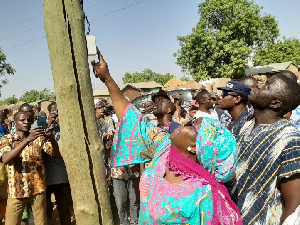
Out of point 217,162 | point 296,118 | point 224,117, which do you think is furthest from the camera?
point 224,117

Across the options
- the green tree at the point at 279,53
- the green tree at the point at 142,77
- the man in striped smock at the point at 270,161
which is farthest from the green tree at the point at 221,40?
the green tree at the point at 142,77

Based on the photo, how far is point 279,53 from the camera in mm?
48938

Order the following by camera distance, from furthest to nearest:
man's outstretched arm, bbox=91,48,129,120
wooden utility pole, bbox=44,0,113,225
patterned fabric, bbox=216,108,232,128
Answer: patterned fabric, bbox=216,108,232,128, man's outstretched arm, bbox=91,48,129,120, wooden utility pole, bbox=44,0,113,225

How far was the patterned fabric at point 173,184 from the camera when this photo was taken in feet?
5.60

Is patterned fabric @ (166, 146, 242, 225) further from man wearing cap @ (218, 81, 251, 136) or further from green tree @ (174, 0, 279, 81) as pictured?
green tree @ (174, 0, 279, 81)

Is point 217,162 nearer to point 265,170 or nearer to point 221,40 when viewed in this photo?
point 265,170

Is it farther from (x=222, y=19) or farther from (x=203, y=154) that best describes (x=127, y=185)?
(x=222, y=19)

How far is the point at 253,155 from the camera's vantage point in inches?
79.0

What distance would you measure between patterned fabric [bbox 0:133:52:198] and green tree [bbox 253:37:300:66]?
46.9 m

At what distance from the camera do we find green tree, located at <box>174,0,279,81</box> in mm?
34031

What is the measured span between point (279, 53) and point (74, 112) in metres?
52.9

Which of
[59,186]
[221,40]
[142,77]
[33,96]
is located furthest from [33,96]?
[59,186]

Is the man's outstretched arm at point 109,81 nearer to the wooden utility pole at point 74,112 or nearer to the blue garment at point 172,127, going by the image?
the wooden utility pole at point 74,112

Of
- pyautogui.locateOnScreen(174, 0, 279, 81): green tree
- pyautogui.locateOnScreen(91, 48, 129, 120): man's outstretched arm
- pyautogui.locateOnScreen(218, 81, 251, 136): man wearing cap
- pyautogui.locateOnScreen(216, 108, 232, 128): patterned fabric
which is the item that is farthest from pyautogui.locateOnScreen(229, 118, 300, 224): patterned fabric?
pyautogui.locateOnScreen(174, 0, 279, 81): green tree
